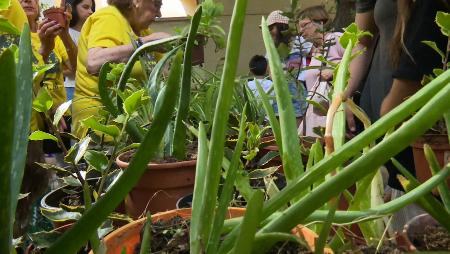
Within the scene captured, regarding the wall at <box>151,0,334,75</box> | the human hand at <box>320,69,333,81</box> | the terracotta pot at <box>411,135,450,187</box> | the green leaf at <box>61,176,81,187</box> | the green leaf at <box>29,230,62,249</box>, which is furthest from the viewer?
the wall at <box>151,0,334,75</box>

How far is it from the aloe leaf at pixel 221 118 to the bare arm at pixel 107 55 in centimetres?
86

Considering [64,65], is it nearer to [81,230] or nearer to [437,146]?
[437,146]

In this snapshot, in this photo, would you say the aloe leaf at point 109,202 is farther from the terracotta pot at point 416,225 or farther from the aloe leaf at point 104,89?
the aloe leaf at point 104,89

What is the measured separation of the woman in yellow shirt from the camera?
1140 millimetres

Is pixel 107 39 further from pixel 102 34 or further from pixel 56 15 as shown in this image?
pixel 56 15

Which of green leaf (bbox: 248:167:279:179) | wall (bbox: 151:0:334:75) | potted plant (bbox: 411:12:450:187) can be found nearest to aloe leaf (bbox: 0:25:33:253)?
green leaf (bbox: 248:167:279:179)

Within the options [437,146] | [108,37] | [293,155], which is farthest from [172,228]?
[108,37]

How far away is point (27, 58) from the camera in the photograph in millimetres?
245

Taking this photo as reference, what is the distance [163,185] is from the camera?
604 mm

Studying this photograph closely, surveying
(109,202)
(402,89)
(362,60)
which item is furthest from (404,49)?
(109,202)

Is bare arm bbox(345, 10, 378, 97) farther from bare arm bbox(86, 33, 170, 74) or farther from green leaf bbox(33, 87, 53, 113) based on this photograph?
green leaf bbox(33, 87, 53, 113)

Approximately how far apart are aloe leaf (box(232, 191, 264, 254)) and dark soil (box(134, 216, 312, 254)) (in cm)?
10

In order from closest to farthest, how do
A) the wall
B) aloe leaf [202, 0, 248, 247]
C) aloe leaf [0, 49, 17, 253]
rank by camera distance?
aloe leaf [0, 49, 17, 253] < aloe leaf [202, 0, 248, 247] < the wall

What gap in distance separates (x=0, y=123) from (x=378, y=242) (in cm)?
28
